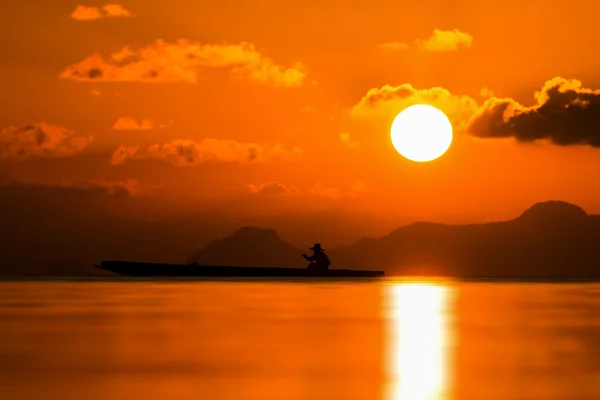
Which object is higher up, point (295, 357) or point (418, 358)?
point (418, 358)

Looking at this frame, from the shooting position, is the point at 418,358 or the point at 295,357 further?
the point at 418,358

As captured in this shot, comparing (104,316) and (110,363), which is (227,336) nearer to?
(110,363)

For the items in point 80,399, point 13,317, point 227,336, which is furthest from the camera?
point 13,317

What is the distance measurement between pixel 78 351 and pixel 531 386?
2128cm

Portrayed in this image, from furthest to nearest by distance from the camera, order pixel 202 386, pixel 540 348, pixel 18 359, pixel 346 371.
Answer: pixel 540 348 → pixel 18 359 → pixel 346 371 → pixel 202 386

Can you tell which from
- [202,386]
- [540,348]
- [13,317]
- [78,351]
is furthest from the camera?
[13,317]

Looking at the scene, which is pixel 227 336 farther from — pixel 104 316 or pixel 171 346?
pixel 104 316

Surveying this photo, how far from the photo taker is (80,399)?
101 feet

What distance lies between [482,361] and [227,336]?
16509 millimetres

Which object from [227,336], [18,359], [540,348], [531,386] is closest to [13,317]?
[227,336]

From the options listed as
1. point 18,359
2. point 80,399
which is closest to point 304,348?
point 18,359

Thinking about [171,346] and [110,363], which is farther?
[171,346]

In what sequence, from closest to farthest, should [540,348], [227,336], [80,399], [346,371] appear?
[80,399] → [346,371] → [540,348] → [227,336]

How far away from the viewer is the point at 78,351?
149 ft
